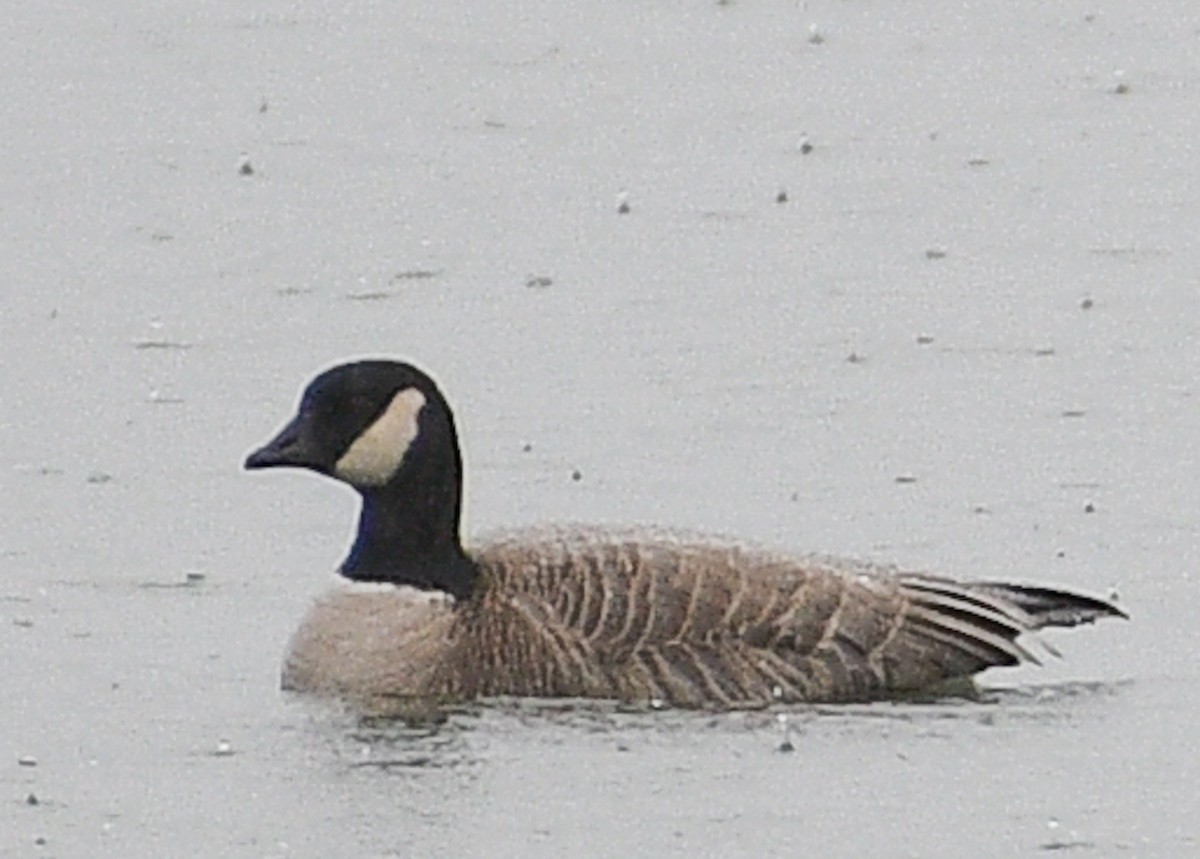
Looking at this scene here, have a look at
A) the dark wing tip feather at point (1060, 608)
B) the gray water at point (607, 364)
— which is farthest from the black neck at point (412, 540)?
the dark wing tip feather at point (1060, 608)

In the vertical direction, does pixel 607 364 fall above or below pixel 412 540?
above

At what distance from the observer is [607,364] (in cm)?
1376

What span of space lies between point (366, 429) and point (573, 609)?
0.67 meters

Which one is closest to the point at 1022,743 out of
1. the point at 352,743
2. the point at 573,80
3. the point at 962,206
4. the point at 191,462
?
the point at 352,743

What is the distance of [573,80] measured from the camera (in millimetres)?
17547

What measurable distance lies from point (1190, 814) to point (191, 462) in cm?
367

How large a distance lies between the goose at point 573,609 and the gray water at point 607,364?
0.12 metres

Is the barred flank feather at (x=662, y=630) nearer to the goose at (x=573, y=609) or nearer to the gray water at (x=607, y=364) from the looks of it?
the goose at (x=573, y=609)

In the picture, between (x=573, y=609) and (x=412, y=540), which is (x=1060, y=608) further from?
(x=412, y=540)

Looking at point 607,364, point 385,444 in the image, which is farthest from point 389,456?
point 607,364

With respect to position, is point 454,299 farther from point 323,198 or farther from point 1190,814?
point 1190,814

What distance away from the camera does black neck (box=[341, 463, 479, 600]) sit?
11.2m

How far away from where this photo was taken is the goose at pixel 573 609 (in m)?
11.0

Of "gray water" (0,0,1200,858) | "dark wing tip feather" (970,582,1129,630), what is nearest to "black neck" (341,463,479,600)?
"gray water" (0,0,1200,858)
